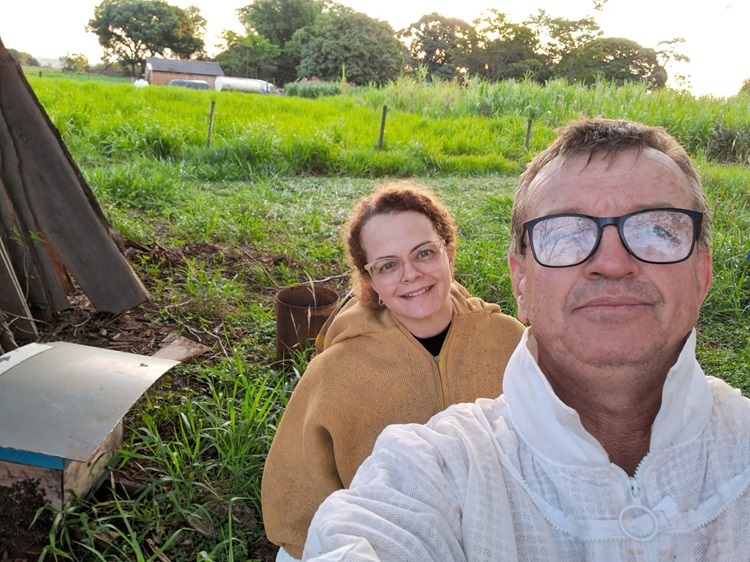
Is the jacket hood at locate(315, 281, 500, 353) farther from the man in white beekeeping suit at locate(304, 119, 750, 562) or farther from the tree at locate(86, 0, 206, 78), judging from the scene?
the tree at locate(86, 0, 206, 78)

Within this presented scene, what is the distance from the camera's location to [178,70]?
179 ft

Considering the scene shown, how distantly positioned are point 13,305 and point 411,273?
252 cm

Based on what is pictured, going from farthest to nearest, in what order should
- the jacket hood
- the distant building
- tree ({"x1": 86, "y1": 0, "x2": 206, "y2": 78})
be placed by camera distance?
1. tree ({"x1": 86, "y1": 0, "x2": 206, "y2": 78})
2. the distant building
3. the jacket hood

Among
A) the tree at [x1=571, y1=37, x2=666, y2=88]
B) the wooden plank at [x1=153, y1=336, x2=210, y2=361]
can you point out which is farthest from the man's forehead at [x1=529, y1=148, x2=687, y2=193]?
the tree at [x1=571, y1=37, x2=666, y2=88]

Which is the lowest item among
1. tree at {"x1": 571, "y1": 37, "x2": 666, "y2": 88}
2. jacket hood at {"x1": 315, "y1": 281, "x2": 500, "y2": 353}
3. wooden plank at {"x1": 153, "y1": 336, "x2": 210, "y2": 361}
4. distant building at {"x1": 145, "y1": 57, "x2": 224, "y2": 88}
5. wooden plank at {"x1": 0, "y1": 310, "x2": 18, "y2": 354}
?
wooden plank at {"x1": 153, "y1": 336, "x2": 210, "y2": 361}

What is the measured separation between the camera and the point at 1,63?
11.9ft

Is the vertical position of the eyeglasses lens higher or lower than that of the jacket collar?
higher

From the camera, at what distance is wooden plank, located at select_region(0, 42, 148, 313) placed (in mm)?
3695

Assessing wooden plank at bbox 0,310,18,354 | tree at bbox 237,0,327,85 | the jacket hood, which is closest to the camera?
the jacket hood

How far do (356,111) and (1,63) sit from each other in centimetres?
1131

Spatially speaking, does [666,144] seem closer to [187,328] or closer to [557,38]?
[187,328]

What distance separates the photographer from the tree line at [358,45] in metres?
40.3

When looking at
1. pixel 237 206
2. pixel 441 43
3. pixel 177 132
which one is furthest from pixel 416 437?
pixel 441 43

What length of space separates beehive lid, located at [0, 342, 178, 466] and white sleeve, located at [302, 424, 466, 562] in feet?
4.24
